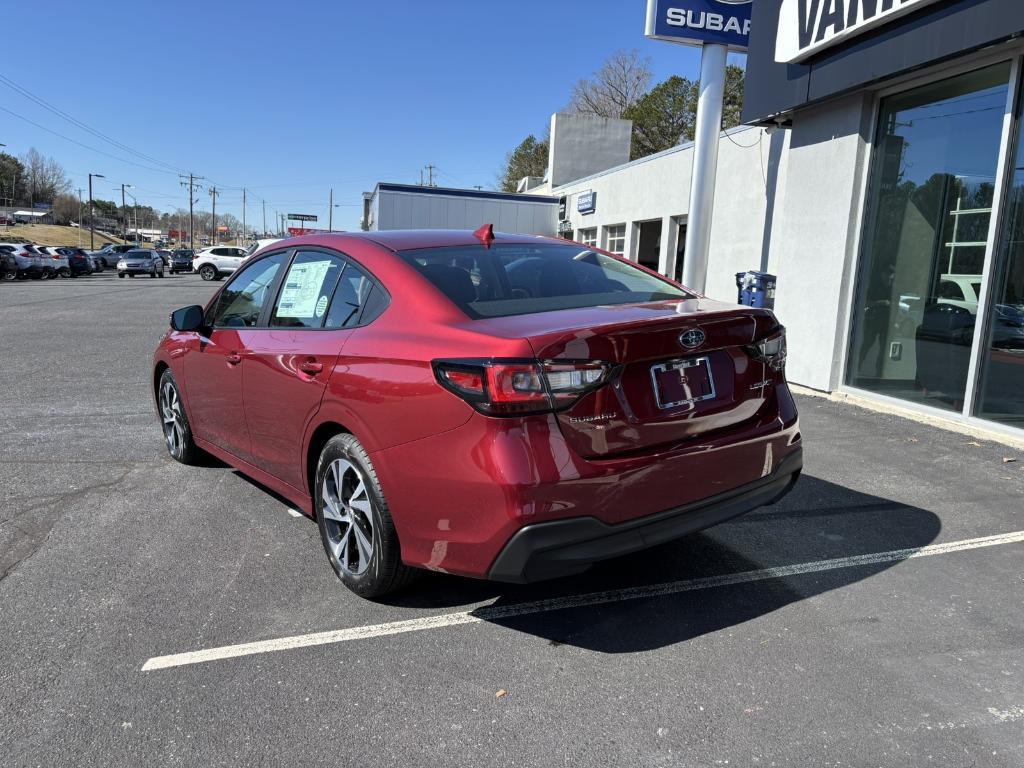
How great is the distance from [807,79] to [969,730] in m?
7.67

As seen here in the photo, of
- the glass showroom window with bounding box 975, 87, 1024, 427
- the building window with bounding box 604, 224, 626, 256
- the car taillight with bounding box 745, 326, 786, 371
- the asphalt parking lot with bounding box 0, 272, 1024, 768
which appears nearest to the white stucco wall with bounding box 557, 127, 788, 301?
the building window with bounding box 604, 224, 626, 256

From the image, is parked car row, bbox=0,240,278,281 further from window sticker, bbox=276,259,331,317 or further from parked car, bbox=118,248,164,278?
window sticker, bbox=276,259,331,317

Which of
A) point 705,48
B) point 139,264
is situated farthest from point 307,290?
point 139,264

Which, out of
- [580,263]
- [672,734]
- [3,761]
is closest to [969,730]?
[672,734]

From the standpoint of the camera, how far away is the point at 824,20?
7.69 meters

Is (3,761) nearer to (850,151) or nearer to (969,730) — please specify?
(969,730)

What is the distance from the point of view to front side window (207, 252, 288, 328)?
4188mm

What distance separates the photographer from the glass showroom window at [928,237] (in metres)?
6.79

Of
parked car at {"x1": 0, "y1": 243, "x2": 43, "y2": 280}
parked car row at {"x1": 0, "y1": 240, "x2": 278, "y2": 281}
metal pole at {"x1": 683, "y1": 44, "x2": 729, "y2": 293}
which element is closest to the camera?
metal pole at {"x1": 683, "y1": 44, "x2": 729, "y2": 293}

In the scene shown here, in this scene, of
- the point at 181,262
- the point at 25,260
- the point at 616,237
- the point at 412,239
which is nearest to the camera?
the point at 412,239

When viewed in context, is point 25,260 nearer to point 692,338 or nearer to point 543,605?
point 543,605

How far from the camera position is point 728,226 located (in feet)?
46.1

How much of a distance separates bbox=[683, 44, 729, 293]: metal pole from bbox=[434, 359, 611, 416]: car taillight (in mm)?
10288

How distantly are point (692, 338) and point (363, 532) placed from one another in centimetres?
160
